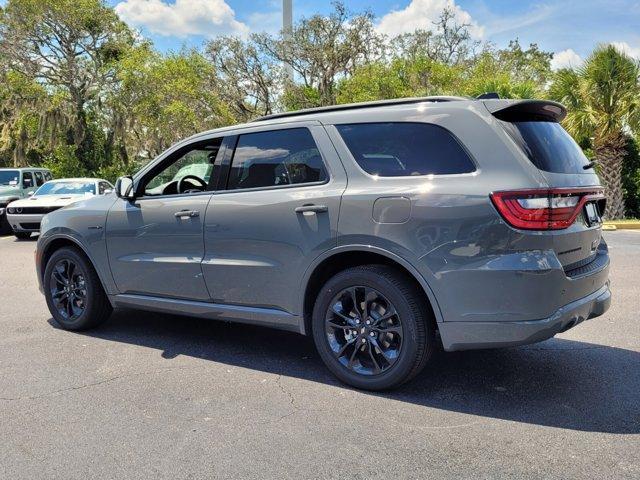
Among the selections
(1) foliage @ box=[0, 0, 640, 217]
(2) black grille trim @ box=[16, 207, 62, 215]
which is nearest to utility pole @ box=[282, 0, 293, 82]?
(1) foliage @ box=[0, 0, 640, 217]

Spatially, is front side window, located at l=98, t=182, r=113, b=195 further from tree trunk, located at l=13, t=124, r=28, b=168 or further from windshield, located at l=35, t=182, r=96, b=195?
tree trunk, located at l=13, t=124, r=28, b=168

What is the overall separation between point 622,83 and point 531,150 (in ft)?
48.4

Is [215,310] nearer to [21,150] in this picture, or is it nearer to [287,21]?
[287,21]

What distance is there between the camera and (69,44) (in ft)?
88.2

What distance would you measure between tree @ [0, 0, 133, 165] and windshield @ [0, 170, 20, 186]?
40.3 feet

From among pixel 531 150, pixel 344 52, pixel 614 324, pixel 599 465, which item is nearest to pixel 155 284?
pixel 531 150

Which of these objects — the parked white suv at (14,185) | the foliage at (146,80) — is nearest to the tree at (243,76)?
the foliage at (146,80)

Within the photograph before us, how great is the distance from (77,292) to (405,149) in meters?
3.49

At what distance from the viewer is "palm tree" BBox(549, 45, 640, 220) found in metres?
15.8

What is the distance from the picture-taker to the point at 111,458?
118 inches

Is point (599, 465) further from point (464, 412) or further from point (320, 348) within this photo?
point (320, 348)

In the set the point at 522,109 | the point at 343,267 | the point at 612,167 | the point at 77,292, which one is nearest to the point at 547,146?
the point at 522,109

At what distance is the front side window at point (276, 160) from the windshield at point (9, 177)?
14116mm

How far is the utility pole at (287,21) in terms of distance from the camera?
94.0 feet
